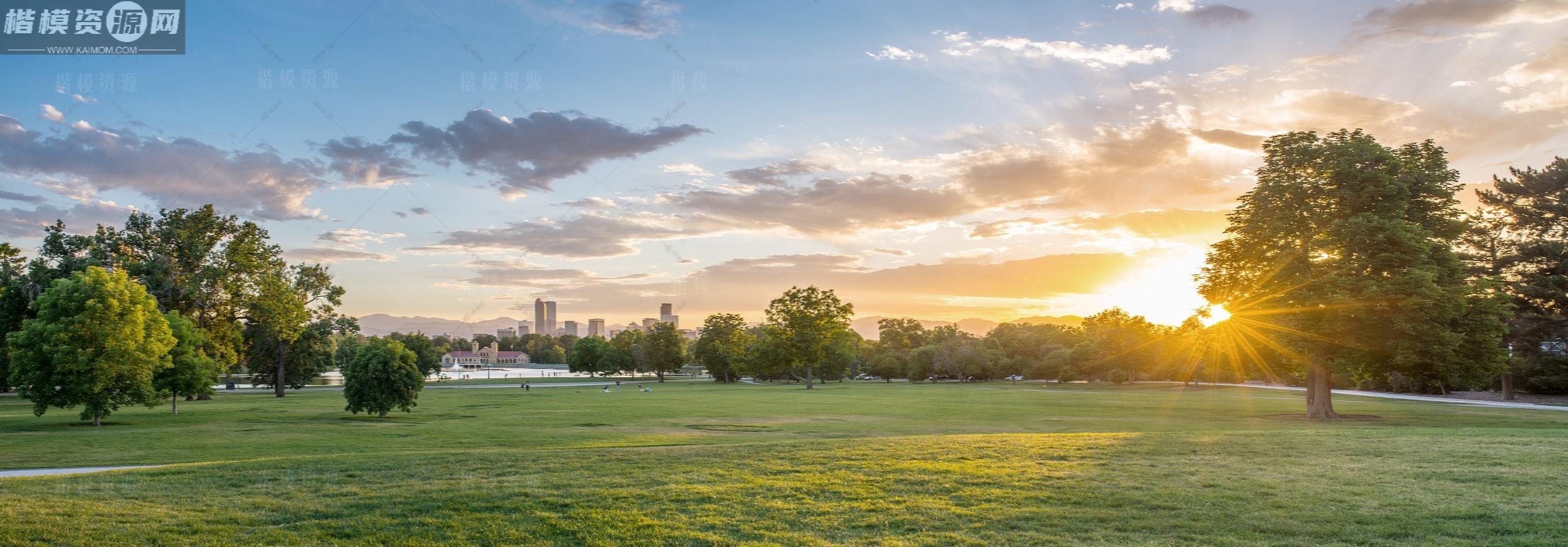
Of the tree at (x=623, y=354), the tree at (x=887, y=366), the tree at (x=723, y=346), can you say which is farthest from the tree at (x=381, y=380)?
the tree at (x=887, y=366)

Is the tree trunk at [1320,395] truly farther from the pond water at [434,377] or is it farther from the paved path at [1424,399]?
the pond water at [434,377]

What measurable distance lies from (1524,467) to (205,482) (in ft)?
68.8

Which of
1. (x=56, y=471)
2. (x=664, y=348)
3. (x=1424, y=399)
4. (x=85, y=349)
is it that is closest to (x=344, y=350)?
(x=664, y=348)

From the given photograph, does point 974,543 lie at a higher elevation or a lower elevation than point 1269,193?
lower

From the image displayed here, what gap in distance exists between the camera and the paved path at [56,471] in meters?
13.5

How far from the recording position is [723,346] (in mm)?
97250

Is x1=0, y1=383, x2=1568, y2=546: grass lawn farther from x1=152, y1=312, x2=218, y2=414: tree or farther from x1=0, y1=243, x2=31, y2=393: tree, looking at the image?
x1=0, y1=243, x2=31, y2=393: tree

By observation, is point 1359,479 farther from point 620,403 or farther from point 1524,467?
point 620,403

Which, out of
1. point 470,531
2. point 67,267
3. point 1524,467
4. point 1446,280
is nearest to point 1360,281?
point 1446,280

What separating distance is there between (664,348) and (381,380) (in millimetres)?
74376

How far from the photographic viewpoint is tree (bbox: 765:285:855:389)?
85.4 meters

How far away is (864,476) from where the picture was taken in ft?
39.0

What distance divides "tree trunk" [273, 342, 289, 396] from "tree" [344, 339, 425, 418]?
30623 millimetres

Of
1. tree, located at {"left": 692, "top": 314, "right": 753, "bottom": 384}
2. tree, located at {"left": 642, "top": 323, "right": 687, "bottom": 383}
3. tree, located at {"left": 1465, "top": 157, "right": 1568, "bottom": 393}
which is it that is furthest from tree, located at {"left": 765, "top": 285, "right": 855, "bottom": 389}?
tree, located at {"left": 1465, "top": 157, "right": 1568, "bottom": 393}
